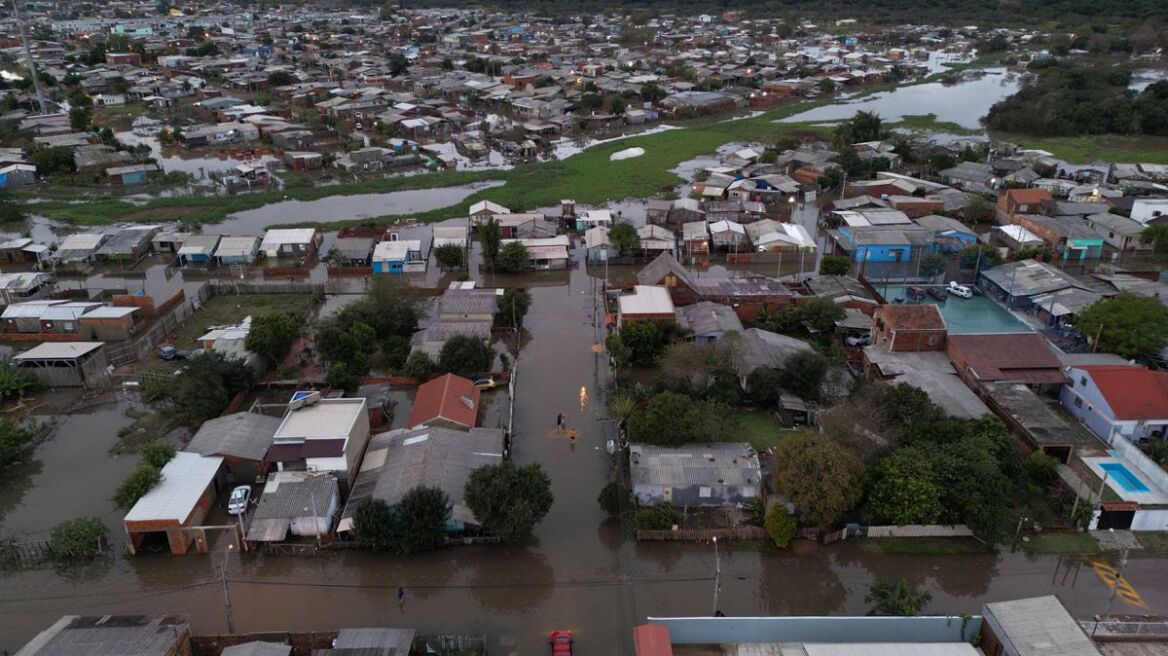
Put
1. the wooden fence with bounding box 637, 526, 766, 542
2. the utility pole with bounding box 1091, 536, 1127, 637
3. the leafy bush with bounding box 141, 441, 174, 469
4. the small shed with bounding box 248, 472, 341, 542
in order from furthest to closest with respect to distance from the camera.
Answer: the leafy bush with bounding box 141, 441, 174, 469, the wooden fence with bounding box 637, 526, 766, 542, the small shed with bounding box 248, 472, 341, 542, the utility pole with bounding box 1091, 536, 1127, 637

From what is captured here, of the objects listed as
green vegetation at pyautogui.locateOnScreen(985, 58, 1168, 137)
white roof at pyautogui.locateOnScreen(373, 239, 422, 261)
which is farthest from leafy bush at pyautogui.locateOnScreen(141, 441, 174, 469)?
green vegetation at pyautogui.locateOnScreen(985, 58, 1168, 137)

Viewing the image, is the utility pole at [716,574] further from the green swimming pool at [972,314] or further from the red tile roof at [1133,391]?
the green swimming pool at [972,314]

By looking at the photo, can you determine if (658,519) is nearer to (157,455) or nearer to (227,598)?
(227,598)

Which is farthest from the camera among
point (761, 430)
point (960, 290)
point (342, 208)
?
point (342, 208)

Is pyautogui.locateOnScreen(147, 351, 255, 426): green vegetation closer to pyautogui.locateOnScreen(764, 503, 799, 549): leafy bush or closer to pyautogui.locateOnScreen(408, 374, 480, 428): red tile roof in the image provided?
pyautogui.locateOnScreen(408, 374, 480, 428): red tile roof

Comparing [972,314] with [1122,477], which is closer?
[1122,477]

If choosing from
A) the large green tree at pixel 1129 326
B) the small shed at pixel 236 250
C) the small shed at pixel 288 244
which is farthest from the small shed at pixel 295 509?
the large green tree at pixel 1129 326

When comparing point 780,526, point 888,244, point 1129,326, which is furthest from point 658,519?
point 888,244
